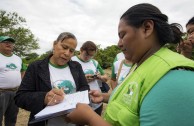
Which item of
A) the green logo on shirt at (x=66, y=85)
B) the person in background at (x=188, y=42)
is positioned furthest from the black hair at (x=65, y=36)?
the person in background at (x=188, y=42)

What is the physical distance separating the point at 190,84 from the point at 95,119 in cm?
53

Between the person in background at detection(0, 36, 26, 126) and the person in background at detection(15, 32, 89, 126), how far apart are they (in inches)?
111

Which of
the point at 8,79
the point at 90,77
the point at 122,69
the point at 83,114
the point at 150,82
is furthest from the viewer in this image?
the point at 8,79

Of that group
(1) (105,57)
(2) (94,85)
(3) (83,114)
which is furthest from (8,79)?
(1) (105,57)

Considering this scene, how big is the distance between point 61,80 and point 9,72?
3075 mm

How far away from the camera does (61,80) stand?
259 centimetres

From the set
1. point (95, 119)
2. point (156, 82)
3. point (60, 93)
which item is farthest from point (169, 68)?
point (60, 93)

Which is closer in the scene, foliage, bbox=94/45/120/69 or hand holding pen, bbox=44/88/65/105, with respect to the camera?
hand holding pen, bbox=44/88/65/105

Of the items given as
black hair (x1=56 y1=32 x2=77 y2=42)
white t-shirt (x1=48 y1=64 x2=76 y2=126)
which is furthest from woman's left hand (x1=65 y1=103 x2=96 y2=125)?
black hair (x1=56 y1=32 x2=77 y2=42)

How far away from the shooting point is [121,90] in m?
1.33

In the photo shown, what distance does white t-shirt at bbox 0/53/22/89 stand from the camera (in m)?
5.13

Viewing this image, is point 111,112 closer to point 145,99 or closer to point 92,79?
point 145,99

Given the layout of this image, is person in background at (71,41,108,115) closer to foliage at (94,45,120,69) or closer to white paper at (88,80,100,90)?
white paper at (88,80,100,90)

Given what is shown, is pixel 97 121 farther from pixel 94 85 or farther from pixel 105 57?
pixel 105 57
